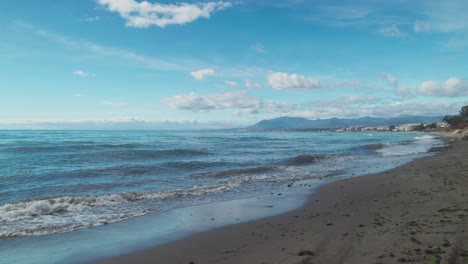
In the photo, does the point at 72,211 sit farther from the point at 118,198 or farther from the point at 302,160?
the point at 302,160

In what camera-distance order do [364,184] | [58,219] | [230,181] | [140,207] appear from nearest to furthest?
[58,219] → [140,207] → [364,184] → [230,181]

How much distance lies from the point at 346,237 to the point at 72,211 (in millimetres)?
8297

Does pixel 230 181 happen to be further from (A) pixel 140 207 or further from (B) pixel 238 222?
(B) pixel 238 222

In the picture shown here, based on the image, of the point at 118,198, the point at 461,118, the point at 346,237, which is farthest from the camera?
the point at 461,118

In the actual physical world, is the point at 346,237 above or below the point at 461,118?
below

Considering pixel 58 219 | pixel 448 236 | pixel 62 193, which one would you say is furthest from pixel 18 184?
pixel 448 236

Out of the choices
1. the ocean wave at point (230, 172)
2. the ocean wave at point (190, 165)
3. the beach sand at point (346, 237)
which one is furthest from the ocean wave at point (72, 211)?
the ocean wave at point (190, 165)

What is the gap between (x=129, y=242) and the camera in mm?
7480

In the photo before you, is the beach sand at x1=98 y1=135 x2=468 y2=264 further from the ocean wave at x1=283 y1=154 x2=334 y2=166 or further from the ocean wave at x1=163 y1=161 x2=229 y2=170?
the ocean wave at x1=283 y1=154 x2=334 y2=166

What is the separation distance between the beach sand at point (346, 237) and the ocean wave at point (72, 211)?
332 centimetres

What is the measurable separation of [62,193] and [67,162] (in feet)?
36.3

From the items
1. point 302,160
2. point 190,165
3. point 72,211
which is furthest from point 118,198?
point 302,160

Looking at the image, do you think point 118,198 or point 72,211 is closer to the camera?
point 72,211

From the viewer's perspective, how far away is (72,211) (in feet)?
35.5
